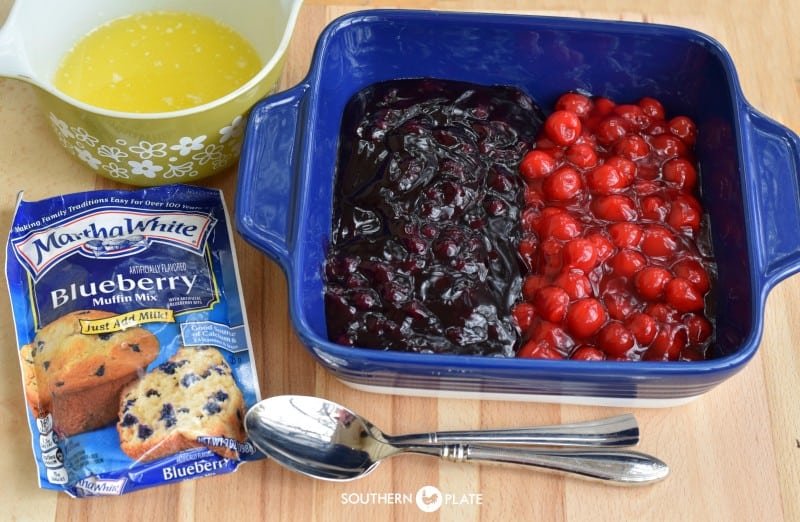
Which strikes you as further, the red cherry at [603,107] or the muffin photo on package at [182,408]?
the red cherry at [603,107]

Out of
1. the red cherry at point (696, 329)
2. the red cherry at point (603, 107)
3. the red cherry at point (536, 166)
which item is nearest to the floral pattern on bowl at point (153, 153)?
the red cherry at point (536, 166)

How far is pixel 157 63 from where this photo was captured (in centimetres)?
117

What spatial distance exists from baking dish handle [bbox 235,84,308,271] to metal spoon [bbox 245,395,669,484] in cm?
16

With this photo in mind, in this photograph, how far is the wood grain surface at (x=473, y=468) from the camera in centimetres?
99

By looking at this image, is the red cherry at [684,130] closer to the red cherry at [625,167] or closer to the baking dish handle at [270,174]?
the red cherry at [625,167]

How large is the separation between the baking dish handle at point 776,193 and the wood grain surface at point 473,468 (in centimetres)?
16

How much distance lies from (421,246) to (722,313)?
1.12ft

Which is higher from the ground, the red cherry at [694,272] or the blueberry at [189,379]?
the red cherry at [694,272]

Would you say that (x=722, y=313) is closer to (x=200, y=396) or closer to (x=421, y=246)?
(x=421, y=246)

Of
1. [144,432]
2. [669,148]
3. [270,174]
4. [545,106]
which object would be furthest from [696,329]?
[144,432]

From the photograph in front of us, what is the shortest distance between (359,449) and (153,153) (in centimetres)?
42

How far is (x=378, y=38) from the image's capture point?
1146 mm

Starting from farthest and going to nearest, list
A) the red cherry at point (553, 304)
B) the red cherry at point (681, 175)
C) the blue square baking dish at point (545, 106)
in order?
1. the red cherry at point (681, 175)
2. the red cherry at point (553, 304)
3. the blue square baking dish at point (545, 106)

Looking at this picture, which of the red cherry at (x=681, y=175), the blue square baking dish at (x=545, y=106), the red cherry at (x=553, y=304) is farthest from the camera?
the red cherry at (x=681, y=175)
